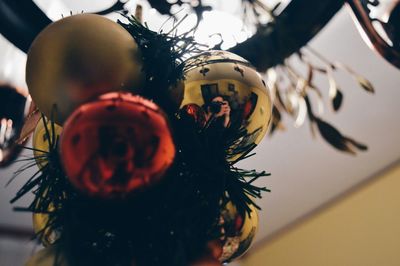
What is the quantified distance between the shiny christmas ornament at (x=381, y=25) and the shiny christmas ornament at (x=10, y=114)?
0.73m

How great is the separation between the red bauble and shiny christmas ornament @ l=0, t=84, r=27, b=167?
679 millimetres

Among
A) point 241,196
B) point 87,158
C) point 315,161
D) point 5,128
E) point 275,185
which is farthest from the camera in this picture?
point 275,185

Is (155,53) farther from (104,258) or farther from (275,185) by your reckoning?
(275,185)

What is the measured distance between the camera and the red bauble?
0.31 meters

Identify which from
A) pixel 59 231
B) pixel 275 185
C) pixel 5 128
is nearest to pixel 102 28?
pixel 59 231

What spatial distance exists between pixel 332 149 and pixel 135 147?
5.62 ft

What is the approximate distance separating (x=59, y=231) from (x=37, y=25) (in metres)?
0.46

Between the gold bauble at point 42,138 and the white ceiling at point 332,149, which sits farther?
the white ceiling at point 332,149

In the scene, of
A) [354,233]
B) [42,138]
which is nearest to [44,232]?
[42,138]

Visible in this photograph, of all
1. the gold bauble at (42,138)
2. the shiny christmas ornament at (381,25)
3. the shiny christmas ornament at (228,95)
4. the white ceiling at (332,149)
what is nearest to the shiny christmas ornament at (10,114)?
the white ceiling at (332,149)

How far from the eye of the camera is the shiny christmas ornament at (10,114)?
0.93 m

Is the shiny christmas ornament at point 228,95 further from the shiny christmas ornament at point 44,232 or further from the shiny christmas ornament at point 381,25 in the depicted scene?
the shiny christmas ornament at point 381,25

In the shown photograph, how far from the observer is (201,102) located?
0.44 meters

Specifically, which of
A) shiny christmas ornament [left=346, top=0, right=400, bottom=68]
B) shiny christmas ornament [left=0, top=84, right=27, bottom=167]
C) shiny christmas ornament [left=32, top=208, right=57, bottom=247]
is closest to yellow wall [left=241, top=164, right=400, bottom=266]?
shiny christmas ornament [left=346, top=0, right=400, bottom=68]
